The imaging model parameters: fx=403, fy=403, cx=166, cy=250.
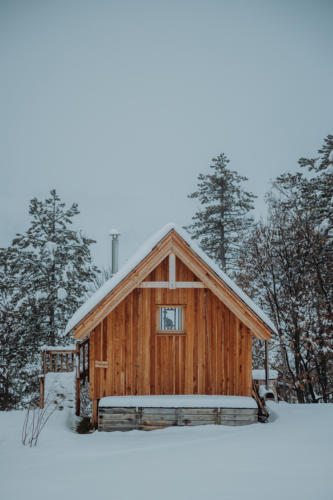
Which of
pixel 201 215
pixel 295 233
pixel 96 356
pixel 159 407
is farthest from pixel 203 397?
pixel 201 215

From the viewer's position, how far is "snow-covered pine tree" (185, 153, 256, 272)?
75.9 feet

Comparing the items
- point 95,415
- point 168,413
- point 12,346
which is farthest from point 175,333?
point 12,346

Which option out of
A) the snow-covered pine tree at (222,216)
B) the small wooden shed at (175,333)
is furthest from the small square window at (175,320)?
the snow-covered pine tree at (222,216)

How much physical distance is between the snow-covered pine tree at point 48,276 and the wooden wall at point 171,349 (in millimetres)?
10190

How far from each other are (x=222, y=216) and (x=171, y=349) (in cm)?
1458

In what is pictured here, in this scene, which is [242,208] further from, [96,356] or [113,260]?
[96,356]

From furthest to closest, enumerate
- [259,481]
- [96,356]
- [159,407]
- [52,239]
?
[52,239]
[96,356]
[159,407]
[259,481]

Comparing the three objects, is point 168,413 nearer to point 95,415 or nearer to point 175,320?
point 95,415

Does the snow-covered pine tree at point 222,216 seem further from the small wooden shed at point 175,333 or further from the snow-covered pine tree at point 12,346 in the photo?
the small wooden shed at point 175,333

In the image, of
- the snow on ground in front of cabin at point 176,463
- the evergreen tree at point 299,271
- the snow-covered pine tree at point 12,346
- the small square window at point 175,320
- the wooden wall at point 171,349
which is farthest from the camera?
the snow-covered pine tree at point 12,346

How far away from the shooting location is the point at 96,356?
32.3 feet

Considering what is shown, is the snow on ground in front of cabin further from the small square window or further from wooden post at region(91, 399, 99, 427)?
the small square window

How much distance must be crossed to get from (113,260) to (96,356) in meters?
4.66

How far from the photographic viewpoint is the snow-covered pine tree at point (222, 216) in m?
23.1
